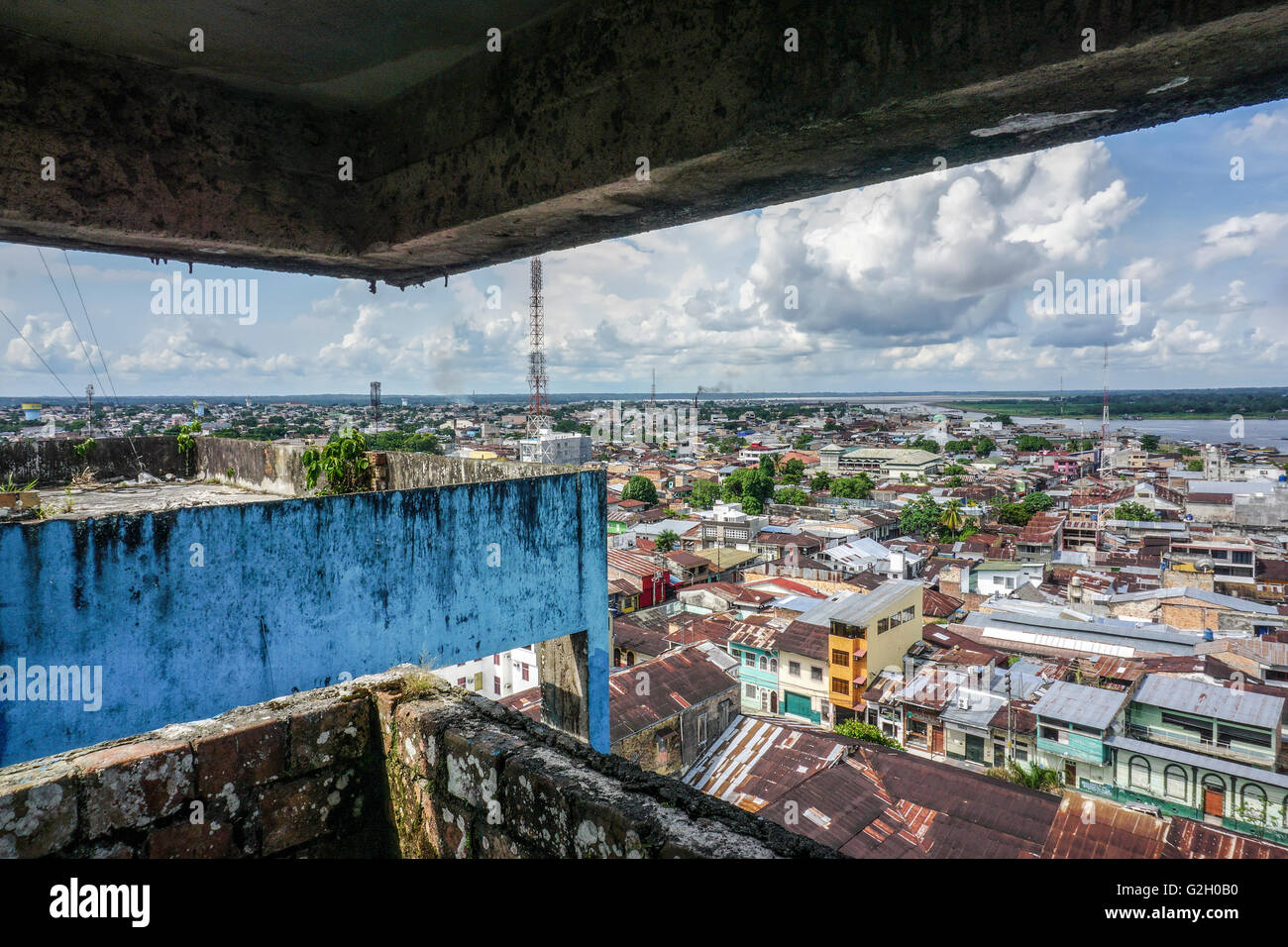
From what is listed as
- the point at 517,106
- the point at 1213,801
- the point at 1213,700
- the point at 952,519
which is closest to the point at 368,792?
the point at 517,106

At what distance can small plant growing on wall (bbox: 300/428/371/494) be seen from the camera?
6.26 metres

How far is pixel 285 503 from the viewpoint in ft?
14.1

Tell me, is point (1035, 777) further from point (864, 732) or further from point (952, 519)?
point (952, 519)

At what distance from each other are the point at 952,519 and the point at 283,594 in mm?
42773

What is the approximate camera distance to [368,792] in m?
1.91

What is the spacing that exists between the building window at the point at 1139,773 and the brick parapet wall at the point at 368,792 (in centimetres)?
1710

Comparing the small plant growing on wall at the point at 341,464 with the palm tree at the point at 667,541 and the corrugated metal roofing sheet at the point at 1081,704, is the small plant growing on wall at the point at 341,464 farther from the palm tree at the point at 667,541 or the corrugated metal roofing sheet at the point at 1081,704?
the palm tree at the point at 667,541

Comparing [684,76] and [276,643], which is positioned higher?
[684,76]

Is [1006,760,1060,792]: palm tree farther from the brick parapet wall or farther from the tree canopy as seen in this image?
the tree canopy
